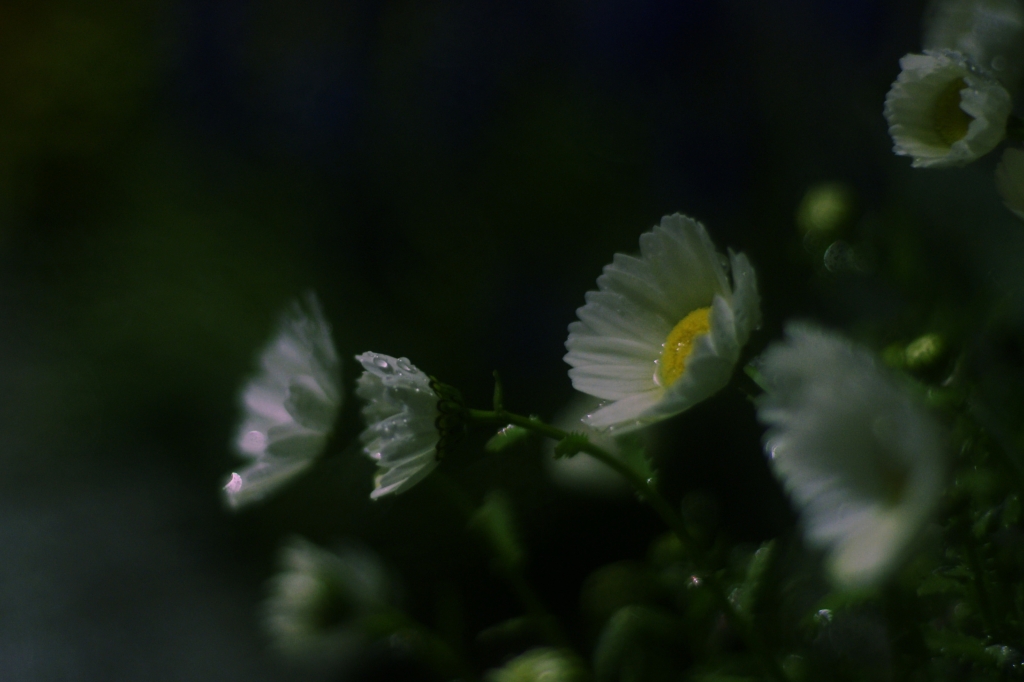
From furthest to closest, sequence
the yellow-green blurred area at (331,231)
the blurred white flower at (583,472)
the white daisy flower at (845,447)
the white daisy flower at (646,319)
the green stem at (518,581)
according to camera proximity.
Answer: the yellow-green blurred area at (331,231)
the blurred white flower at (583,472)
the green stem at (518,581)
the white daisy flower at (646,319)
the white daisy flower at (845,447)

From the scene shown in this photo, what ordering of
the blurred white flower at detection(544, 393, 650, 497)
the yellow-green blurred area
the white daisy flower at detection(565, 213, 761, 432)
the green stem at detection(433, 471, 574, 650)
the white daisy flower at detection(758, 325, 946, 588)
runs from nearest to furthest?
the white daisy flower at detection(758, 325, 946, 588), the white daisy flower at detection(565, 213, 761, 432), the green stem at detection(433, 471, 574, 650), the blurred white flower at detection(544, 393, 650, 497), the yellow-green blurred area

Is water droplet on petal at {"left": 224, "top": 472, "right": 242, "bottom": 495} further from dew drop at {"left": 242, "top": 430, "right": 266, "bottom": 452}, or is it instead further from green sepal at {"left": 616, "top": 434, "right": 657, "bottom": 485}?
green sepal at {"left": 616, "top": 434, "right": 657, "bottom": 485}

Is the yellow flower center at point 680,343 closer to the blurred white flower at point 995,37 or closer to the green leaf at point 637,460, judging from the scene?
the green leaf at point 637,460

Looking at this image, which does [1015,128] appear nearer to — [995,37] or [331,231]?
[995,37]

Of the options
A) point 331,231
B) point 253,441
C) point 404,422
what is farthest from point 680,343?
point 331,231

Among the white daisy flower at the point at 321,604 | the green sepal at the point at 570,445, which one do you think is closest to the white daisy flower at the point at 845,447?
the green sepal at the point at 570,445

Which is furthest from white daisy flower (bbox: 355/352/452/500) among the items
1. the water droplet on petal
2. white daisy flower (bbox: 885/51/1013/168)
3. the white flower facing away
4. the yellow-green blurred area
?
the yellow-green blurred area

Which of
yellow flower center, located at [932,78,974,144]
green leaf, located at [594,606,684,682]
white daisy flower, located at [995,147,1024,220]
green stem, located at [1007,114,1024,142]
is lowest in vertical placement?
green leaf, located at [594,606,684,682]
